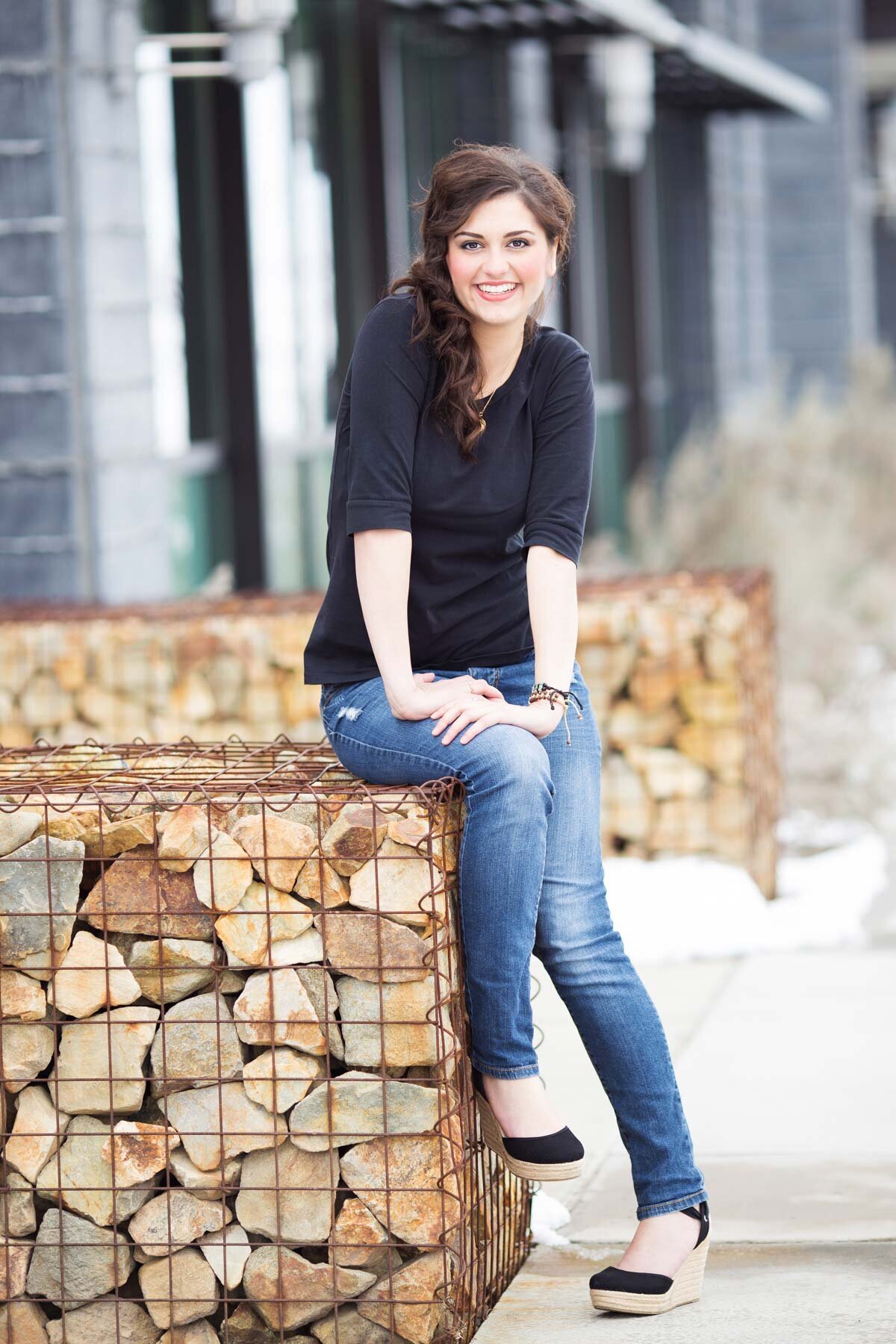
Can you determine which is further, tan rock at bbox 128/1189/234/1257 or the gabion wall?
the gabion wall

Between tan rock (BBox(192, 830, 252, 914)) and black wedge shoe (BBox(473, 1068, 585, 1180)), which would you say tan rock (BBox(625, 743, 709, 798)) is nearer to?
black wedge shoe (BBox(473, 1068, 585, 1180))

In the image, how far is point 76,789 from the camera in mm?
2756

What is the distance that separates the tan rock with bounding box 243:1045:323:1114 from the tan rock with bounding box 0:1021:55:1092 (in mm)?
286

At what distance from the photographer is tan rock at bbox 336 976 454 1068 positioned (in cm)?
259

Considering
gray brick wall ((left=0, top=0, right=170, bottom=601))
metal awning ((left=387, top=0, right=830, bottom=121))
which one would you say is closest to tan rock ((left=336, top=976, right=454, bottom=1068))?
gray brick wall ((left=0, top=0, right=170, bottom=601))

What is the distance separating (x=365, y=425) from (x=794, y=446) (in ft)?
28.9

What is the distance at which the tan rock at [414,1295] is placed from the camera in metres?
2.61

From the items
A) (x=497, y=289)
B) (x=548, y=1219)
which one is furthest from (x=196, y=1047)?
(x=497, y=289)

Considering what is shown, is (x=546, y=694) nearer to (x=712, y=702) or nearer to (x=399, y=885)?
(x=399, y=885)

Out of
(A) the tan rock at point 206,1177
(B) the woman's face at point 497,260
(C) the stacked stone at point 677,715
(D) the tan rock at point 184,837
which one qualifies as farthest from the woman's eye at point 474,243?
(C) the stacked stone at point 677,715

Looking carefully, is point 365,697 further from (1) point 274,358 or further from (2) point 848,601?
(2) point 848,601

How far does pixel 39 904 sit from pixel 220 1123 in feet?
1.26

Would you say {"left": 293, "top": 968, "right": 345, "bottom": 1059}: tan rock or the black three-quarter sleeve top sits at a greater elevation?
the black three-quarter sleeve top

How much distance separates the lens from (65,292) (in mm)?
6012
